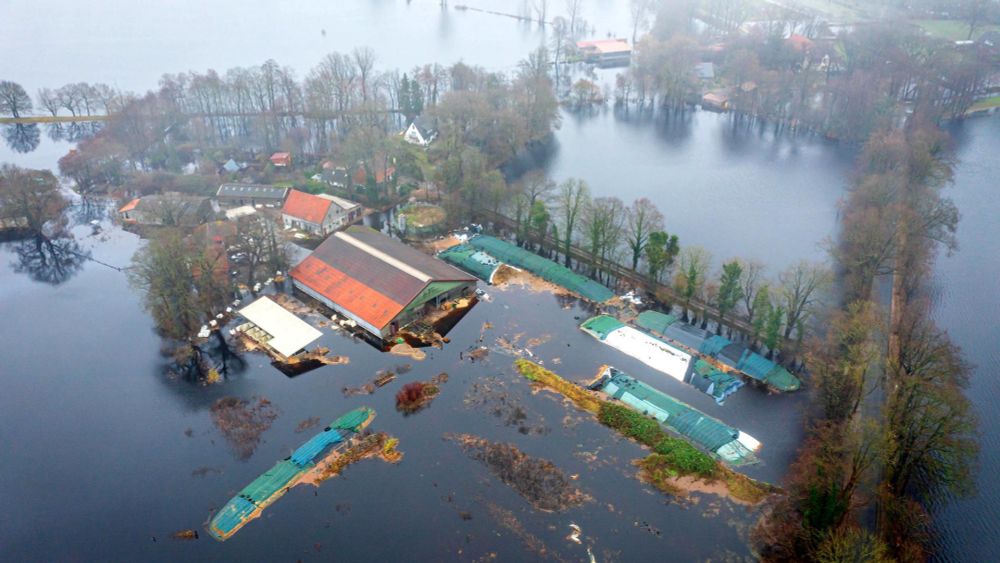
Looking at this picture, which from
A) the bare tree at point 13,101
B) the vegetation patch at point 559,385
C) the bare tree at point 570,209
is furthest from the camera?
the bare tree at point 13,101

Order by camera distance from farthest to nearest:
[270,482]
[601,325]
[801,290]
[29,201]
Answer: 1. [29,201]
2. [601,325]
3. [801,290]
4. [270,482]

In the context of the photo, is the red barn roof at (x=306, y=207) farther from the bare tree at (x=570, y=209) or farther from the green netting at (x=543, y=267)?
the bare tree at (x=570, y=209)

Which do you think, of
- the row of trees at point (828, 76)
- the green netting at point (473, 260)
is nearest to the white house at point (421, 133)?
the green netting at point (473, 260)

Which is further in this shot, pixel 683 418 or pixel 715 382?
pixel 715 382

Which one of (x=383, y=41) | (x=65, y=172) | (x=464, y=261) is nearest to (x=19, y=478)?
(x=464, y=261)

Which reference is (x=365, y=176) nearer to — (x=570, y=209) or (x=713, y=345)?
(x=570, y=209)

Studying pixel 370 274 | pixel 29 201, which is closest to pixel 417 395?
pixel 370 274
